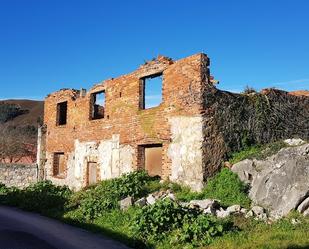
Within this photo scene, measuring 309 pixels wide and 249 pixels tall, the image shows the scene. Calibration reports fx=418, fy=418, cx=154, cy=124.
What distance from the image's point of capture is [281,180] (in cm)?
1102

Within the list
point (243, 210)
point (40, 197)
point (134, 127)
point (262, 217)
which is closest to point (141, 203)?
point (243, 210)

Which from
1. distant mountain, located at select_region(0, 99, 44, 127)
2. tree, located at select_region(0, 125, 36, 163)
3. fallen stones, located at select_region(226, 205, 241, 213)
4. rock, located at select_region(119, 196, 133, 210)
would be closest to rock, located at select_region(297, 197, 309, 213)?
fallen stones, located at select_region(226, 205, 241, 213)

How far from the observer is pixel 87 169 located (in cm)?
1856

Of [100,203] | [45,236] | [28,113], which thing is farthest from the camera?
[28,113]

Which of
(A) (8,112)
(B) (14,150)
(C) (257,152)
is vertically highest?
(A) (8,112)

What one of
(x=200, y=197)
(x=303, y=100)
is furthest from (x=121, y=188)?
(x=303, y=100)

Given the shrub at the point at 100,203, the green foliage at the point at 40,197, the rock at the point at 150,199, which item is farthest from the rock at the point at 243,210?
the green foliage at the point at 40,197

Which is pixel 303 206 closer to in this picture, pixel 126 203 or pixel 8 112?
pixel 126 203

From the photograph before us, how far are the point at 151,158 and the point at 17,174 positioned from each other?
1022 cm

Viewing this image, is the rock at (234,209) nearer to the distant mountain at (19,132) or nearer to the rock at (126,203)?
the rock at (126,203)

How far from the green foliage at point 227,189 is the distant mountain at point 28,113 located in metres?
49.9

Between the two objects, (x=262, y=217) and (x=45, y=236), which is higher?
(x=262, y=217)

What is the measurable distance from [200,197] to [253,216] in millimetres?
2326

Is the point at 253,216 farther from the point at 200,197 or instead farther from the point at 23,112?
the point at 23,112
